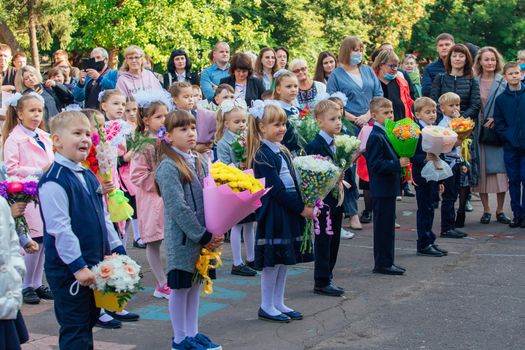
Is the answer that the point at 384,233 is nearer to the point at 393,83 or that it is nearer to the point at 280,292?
the point at 280,292

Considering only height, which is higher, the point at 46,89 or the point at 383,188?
the point at 46,89

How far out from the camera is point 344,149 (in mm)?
8125

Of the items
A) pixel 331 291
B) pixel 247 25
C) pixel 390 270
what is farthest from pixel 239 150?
pixel 247 25

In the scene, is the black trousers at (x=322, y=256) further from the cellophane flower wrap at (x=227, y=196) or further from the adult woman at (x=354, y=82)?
the adult woman at (x=354, y=82)

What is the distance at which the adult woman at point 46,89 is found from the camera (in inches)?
442

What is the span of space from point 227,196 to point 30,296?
289 centimetres

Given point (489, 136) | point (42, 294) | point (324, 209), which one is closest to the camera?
point (42, 294)

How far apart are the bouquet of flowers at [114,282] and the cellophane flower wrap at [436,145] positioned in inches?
196

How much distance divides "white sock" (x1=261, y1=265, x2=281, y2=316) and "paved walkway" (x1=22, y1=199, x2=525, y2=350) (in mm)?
157

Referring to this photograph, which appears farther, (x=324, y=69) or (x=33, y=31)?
(x=33, y=31)

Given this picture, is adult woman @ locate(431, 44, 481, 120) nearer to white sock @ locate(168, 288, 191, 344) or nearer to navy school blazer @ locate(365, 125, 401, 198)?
navy school blazer @ locate(365, 125, 401, 198)

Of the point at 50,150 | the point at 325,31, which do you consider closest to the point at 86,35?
the point at 325,31

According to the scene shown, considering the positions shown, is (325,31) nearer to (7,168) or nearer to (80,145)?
(7,168)

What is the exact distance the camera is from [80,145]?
5738mm
